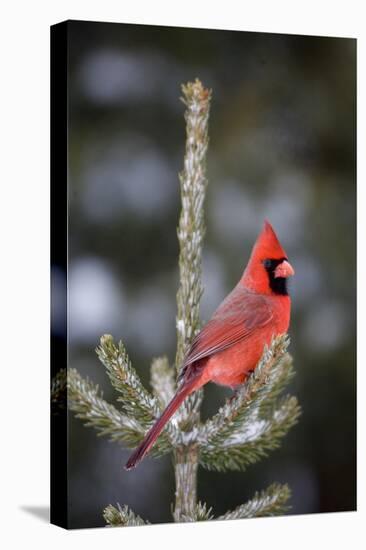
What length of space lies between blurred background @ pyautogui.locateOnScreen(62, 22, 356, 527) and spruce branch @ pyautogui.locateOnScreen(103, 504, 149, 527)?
35mm

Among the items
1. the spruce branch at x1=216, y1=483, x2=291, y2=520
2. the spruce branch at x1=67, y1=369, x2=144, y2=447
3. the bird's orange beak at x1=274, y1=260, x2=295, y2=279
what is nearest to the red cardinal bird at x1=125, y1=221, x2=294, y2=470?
the bird's orange beak at x1=274, y1=260, x2=295, y2=279

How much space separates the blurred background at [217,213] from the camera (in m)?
6.02

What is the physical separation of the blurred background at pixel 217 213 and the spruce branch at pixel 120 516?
3 cm

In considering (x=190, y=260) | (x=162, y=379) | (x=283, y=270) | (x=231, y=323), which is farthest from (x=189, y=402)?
(x=283, y=270)

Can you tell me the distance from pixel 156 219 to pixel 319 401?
4.59 feet

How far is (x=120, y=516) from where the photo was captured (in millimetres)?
6125

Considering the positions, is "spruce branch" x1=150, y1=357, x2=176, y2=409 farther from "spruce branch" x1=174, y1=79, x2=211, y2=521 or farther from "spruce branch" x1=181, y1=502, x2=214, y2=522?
"spruce branch" x1=181, y1=502, x2=214, y2=522

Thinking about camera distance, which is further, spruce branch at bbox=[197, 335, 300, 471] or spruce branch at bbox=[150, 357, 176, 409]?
spruce branch at bbox=[150, 357, 176, 409]

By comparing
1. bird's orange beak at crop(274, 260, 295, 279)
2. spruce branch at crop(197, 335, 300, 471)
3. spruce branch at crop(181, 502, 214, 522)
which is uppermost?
bird's orange beak at crop(274, 260, 295, 279)

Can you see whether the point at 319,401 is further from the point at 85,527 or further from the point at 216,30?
the point at 216,30

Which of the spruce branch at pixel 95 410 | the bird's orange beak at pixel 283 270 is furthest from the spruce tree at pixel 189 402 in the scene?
the bird's orange beak at pixel 283 270

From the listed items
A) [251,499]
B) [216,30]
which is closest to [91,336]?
[251,499]

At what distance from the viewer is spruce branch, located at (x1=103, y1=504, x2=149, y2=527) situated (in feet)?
20.0

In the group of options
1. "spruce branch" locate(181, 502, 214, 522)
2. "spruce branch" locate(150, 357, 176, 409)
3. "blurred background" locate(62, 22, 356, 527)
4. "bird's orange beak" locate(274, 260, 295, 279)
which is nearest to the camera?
"blurred background" locate(62, 22, 356, 527)
